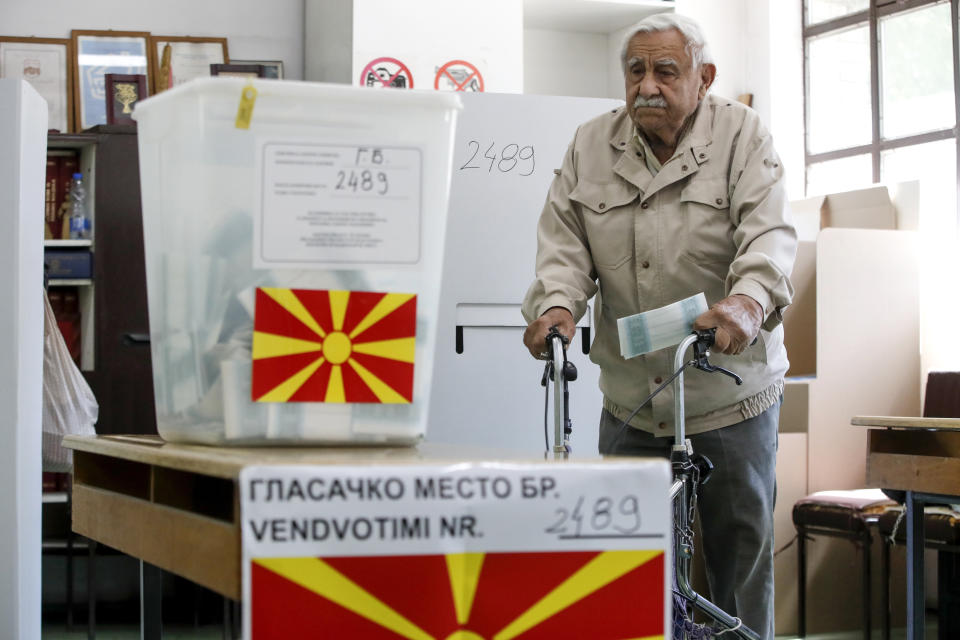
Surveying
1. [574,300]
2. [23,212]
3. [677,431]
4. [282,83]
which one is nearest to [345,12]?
[23,212]

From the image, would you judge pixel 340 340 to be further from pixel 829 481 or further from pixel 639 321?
pixel 829 481

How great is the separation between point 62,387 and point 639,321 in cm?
234

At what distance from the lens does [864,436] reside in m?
4.19

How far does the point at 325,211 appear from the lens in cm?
117

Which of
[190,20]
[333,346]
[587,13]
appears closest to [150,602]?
[333,346]

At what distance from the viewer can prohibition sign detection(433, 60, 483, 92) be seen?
4148 millimetres

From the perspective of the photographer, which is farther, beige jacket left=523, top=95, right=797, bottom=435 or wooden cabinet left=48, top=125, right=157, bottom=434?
wooden cabinet left=48, top=125, right=157, bottom=434

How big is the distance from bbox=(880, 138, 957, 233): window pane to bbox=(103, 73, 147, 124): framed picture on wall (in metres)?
2.86

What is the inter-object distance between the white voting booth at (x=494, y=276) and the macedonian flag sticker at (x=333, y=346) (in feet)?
7.13

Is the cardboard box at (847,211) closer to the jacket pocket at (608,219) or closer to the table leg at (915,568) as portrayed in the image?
the table leg at (915,568)

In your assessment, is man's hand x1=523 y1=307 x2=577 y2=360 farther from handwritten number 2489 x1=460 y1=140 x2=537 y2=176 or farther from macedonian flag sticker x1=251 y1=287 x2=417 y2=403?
handwritten number 2489 x1=460 y1=140 x2=537 y2=176

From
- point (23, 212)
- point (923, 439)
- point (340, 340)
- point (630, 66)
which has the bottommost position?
point (923, 439)

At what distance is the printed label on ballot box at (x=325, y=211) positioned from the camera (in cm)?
116

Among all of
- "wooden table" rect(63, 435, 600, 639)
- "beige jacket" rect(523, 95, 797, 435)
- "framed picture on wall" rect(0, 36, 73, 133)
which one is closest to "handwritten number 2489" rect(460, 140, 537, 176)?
"beige jacket" rect(523, 95, 797, 435)
